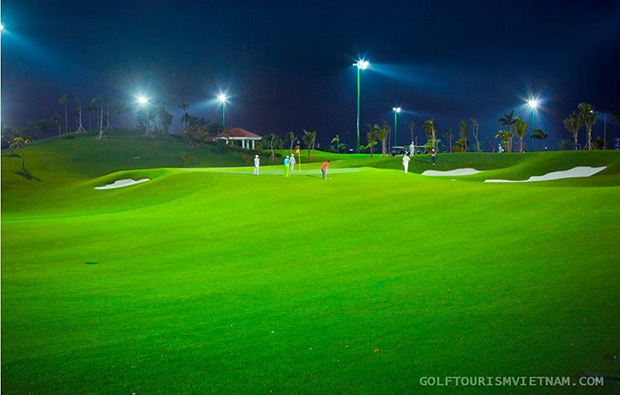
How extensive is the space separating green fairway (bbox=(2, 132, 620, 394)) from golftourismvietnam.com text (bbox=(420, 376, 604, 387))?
0.42 feet

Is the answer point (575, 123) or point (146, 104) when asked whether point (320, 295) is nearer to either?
point (575, 123)

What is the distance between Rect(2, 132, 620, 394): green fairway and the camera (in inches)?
355

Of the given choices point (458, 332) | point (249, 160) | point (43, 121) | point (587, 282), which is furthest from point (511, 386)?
point (43, 121)

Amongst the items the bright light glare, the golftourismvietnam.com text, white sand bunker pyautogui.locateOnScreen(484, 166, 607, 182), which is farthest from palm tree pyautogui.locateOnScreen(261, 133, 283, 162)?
the golftourismvietnam.com text

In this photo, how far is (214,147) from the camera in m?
154

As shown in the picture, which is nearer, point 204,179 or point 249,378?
point 249,378

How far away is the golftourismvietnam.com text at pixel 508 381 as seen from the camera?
26.8ft

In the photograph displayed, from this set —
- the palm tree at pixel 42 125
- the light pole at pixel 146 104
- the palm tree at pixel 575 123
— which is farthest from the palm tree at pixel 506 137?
the palm tree at pixel 42 125

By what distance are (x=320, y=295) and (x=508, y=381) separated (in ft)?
20.2

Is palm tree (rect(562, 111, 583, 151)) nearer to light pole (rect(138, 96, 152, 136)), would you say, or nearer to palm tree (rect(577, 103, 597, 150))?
palm tree (rect(577, 103, 597, 150))

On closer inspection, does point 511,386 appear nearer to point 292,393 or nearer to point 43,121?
point 292,393

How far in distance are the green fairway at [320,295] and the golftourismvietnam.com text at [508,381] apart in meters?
0.13

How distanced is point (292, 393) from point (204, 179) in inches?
1512

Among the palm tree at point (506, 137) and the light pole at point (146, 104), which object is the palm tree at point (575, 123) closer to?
the palm tree at point (506, 137)
